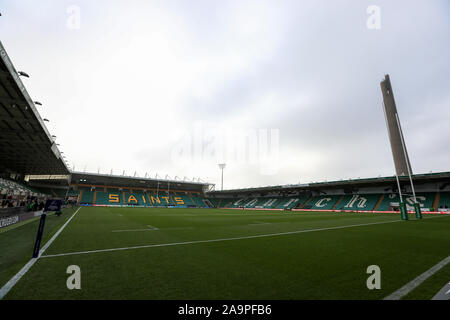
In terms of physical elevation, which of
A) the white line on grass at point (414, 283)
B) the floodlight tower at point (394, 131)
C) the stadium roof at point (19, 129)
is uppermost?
the floodlight tower at point (394, 131)

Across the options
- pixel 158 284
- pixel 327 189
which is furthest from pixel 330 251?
pixel 327 189

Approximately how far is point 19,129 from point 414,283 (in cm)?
2680

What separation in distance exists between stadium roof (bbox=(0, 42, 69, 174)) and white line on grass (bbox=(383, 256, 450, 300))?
15121 millimetres

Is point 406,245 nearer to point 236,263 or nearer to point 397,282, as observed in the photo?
point 397,282

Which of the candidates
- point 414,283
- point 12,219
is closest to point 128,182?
point 12,219

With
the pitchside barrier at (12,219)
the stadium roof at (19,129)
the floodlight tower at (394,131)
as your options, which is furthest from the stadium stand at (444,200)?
the stadium roof at (19,129)

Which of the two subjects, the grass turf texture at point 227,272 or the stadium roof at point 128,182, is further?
the stadium roof at point 128,182

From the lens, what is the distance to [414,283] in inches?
137

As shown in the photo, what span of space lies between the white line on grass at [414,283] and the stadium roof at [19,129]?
15121mm

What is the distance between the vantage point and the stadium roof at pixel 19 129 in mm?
10625

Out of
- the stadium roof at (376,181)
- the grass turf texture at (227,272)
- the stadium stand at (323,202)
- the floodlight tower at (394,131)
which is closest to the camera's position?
the grass turf texture at (227,272)

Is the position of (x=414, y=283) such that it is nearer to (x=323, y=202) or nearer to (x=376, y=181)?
(x=376, y=181)

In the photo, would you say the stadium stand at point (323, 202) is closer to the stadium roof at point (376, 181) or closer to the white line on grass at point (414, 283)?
the stadium roof at point (376, 181)
